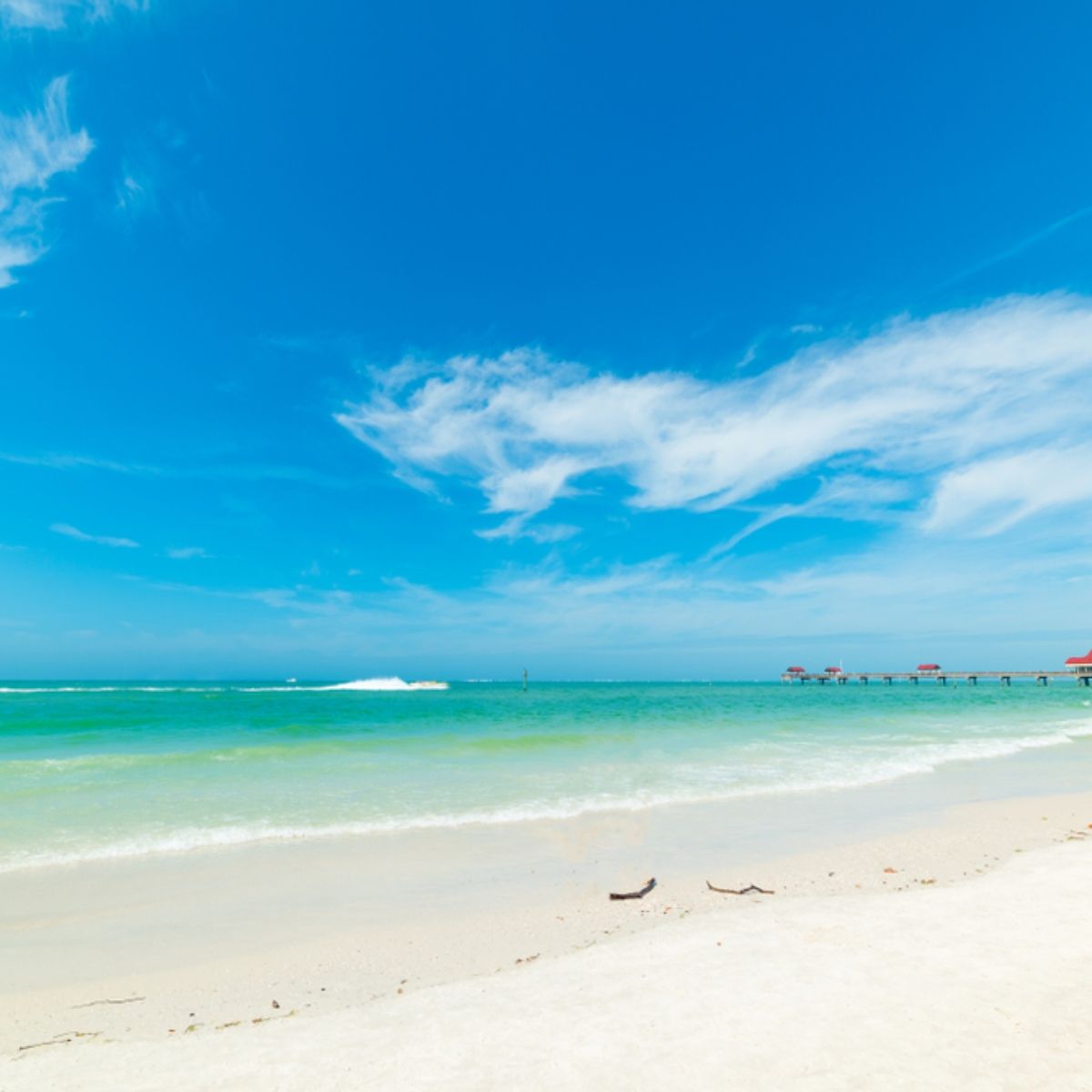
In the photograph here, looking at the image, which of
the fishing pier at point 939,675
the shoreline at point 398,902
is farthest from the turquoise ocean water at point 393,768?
the fishing pier at point 939,675

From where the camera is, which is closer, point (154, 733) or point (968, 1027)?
point (968, 1027)

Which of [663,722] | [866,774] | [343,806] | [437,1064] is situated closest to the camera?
[437,1064]

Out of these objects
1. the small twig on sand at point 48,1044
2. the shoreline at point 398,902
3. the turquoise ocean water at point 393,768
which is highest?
the turquoise ocean water at point 393,768

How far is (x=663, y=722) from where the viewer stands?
32.5 metres

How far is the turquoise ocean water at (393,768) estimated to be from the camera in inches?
460

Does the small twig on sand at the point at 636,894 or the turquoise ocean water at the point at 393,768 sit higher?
the turquoise ocean water at the point at 393,768

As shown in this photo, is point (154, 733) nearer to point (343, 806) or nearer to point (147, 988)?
point (343, 806)

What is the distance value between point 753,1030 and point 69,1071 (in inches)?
177

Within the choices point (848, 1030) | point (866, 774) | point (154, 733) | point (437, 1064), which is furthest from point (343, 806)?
point (154, 733)

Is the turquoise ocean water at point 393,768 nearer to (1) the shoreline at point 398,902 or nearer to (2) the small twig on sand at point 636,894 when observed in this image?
(1) the shoreline at point 398,902

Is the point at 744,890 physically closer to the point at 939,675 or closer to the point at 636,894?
the point at 636,894

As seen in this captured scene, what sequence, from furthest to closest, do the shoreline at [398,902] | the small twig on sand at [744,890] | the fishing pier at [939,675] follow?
the fishing pier at [939,675], the small twig on sand at [744,890], the shoreline at [398,902]

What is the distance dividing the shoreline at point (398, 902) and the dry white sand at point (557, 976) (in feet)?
0.13

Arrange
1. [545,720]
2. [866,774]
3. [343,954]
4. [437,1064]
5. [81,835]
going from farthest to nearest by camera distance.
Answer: [545,720] < [866,774] < [81,835] < [343,954] < [437,1064]
